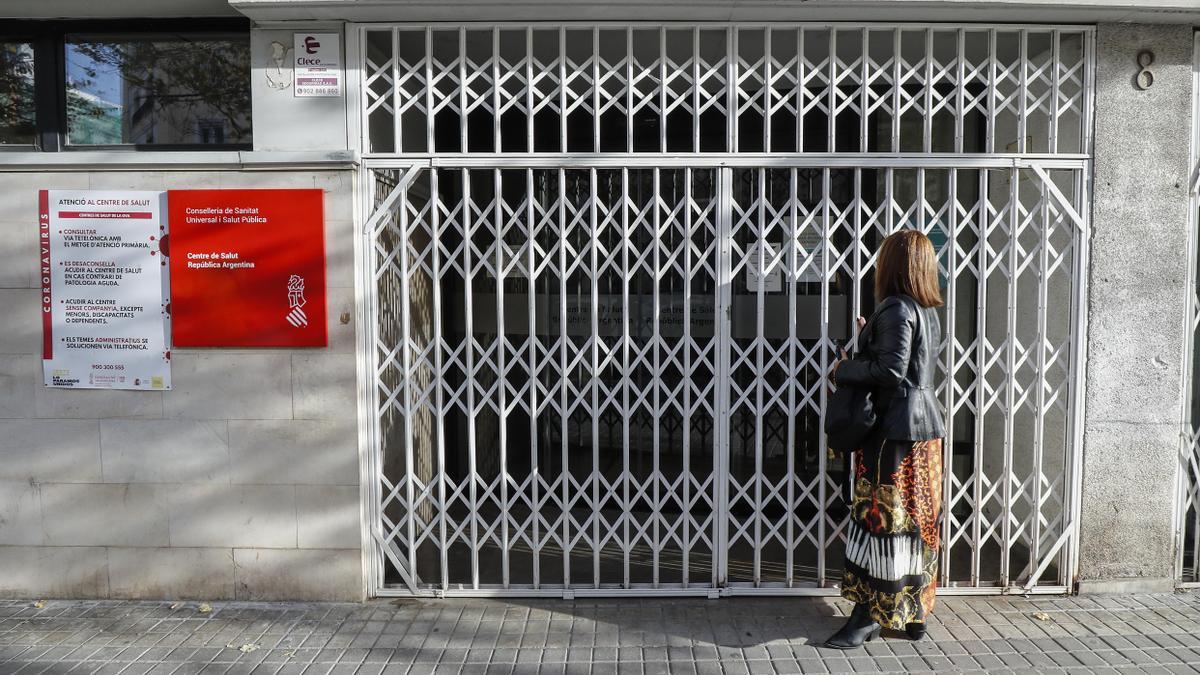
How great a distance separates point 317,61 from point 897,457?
12.2 ft

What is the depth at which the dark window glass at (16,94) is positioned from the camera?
189 inches

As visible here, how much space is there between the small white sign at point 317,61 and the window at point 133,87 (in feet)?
1.53

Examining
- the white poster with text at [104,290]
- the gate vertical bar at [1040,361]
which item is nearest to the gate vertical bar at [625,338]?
the gate vertical bar at [1040,361]

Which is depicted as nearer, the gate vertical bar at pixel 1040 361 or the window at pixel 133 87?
the gate vertical bar at pixel 1040 361

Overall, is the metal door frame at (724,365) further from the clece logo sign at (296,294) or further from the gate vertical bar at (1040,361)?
the clece logo sign at (296,294)

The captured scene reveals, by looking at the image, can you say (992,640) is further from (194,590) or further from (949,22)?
(194,590)

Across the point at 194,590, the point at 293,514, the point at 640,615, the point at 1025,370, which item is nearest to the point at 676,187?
the point at 1025,370

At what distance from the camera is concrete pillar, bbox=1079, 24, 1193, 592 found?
4.60 m

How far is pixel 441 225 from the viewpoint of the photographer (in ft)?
15.5

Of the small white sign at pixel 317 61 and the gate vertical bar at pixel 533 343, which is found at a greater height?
the small white sign at pixel 317 61

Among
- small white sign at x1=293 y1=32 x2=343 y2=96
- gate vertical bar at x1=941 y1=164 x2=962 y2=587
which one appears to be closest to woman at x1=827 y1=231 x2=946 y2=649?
gate vertical bar at x1=941 y1=164 x2=962 y2=587

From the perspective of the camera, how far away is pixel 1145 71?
4.59m

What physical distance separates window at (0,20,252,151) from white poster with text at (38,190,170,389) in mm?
441

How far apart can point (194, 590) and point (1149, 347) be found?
572cm
